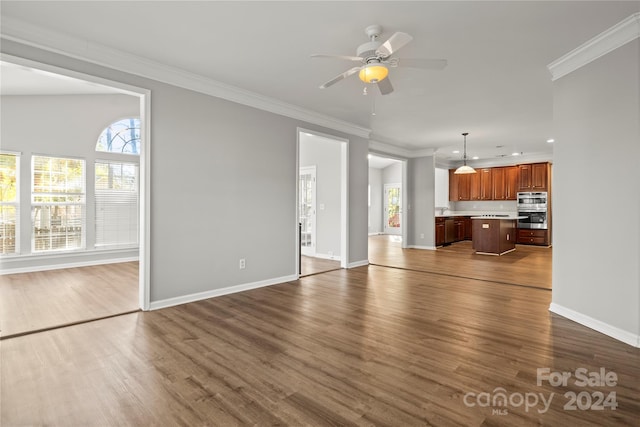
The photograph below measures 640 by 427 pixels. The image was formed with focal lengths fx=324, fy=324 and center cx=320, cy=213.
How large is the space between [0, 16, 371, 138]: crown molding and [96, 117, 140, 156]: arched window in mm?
4494

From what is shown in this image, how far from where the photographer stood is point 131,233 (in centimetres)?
762

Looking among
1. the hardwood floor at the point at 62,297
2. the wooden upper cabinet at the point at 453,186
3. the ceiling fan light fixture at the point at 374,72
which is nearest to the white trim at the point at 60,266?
the hardwood floor at the point at 62,297

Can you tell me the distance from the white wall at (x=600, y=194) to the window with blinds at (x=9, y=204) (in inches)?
348

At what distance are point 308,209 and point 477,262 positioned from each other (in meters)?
3.99

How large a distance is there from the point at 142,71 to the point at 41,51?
0.86 meters

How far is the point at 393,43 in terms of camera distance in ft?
8.34

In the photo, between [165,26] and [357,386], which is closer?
[357,386]

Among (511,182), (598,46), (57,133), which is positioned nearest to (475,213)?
(511,182)

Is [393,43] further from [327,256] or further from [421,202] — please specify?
[421,202]

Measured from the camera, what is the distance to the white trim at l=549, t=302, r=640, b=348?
2.80 meters

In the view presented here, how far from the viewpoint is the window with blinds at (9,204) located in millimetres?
6102

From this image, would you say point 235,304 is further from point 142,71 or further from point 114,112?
point 114,112

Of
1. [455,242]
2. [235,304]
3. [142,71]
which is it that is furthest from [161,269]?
[455,242]

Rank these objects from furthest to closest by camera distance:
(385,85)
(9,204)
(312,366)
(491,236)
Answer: (491,236) < (9,204) < (385,85) < (312,366)
